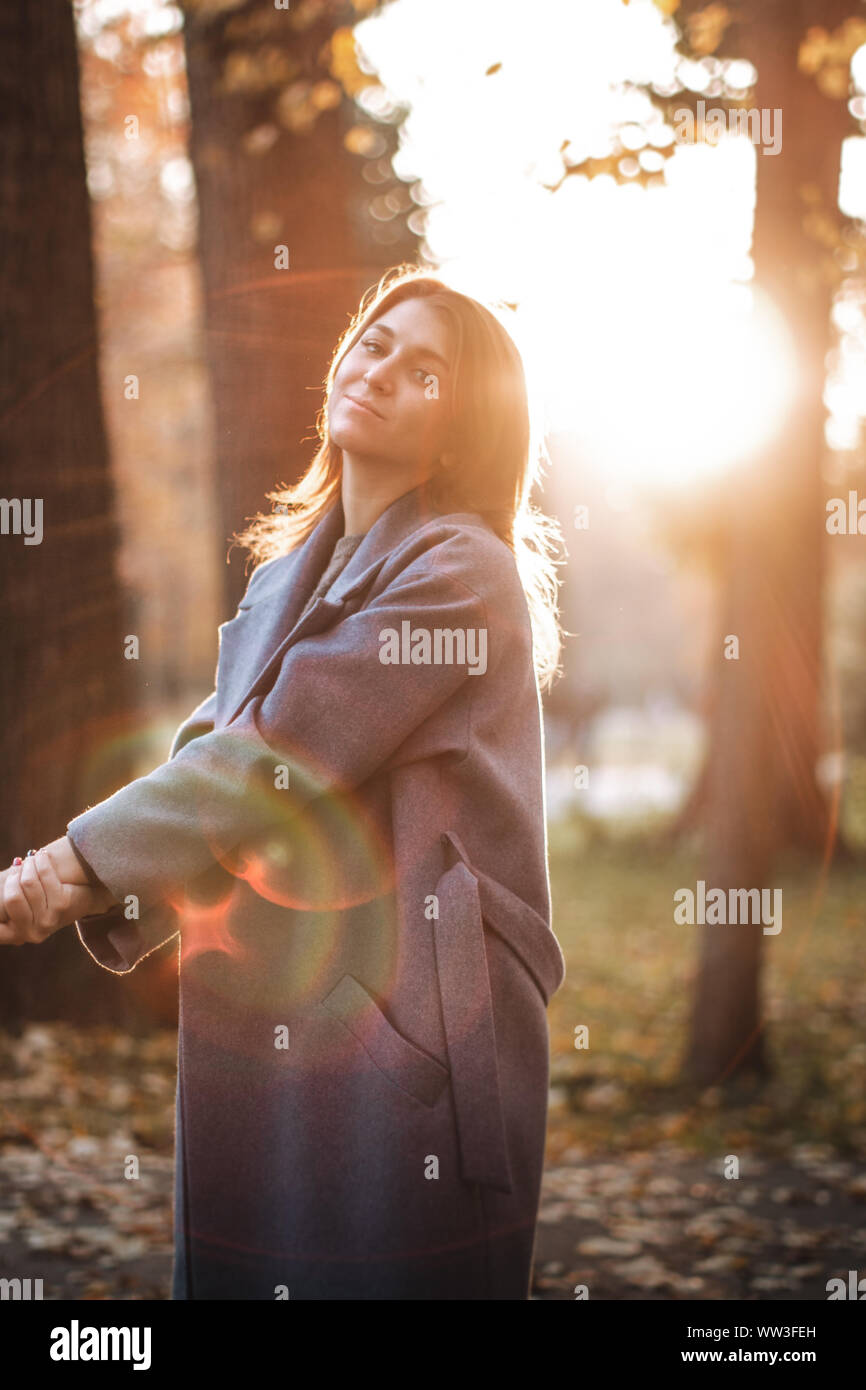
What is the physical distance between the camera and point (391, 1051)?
2.29 meters

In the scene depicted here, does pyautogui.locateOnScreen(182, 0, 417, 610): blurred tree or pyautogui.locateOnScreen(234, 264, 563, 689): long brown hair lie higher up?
pyautogui.locateOnScreen(182, 0, 417, 610): blurred tree

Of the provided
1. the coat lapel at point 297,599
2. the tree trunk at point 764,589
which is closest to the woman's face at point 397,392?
the coat lapel at point 297,599

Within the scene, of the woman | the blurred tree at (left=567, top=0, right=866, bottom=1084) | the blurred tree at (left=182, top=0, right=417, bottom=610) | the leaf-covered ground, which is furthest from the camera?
the blurred tree at (left=567, top=0, right=866, bottom=1084)

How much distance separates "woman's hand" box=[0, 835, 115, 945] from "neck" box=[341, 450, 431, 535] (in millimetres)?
907

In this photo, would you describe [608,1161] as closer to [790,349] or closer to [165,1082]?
[165,1082]

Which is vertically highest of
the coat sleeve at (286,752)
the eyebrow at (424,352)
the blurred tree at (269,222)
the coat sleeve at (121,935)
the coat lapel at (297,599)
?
the blurred tree at (269,222)

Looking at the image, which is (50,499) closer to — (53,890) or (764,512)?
(764,512)

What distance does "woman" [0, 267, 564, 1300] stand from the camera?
7.27 ft

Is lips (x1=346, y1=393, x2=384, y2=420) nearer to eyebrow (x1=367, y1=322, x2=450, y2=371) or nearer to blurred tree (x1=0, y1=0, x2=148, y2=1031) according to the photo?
eyebrow (x1=367, y1=322, x2=450, y2=371)

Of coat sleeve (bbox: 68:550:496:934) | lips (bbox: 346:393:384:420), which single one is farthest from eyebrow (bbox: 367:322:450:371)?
coat sleeve (bbox: 68:550:496:934)

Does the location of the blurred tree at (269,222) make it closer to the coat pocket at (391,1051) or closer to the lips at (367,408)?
the lips at (367,408)

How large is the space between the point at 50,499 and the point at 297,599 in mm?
3677

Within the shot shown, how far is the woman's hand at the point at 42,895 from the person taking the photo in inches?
82.6

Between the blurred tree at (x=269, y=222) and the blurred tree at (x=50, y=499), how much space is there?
1292 mm
